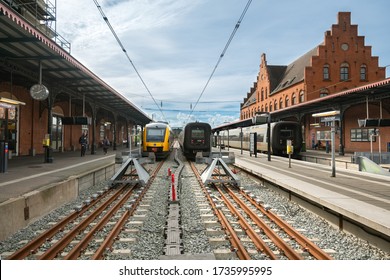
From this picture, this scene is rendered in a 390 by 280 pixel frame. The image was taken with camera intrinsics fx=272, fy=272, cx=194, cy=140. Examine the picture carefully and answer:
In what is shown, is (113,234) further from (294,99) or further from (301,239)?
(294,99)

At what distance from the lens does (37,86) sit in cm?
1215

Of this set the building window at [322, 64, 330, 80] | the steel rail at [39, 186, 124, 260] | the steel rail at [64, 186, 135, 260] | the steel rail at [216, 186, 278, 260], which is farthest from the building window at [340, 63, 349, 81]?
the steel rail at [39, 186, 124, 260]

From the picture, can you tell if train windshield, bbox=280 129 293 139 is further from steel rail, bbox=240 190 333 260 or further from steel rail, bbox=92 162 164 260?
steel rail, bbox=92 162 164 260

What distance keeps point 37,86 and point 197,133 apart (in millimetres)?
10866

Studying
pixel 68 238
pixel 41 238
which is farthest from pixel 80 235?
pixel 41 238

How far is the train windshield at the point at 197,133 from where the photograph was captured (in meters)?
20.0

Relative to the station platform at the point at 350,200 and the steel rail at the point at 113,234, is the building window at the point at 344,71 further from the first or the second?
the steel rail at the point at 113,234

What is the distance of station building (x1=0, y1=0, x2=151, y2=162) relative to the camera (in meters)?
9.36

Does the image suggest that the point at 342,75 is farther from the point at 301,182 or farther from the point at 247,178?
the point at 301,182

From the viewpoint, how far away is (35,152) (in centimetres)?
1964

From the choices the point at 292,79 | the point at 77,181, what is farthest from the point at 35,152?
the point at 292,79

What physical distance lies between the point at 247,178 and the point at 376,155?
23.3ft

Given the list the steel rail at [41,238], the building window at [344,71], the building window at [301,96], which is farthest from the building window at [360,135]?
the steel rail at [41,238]

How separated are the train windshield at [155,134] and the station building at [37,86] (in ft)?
12.2
